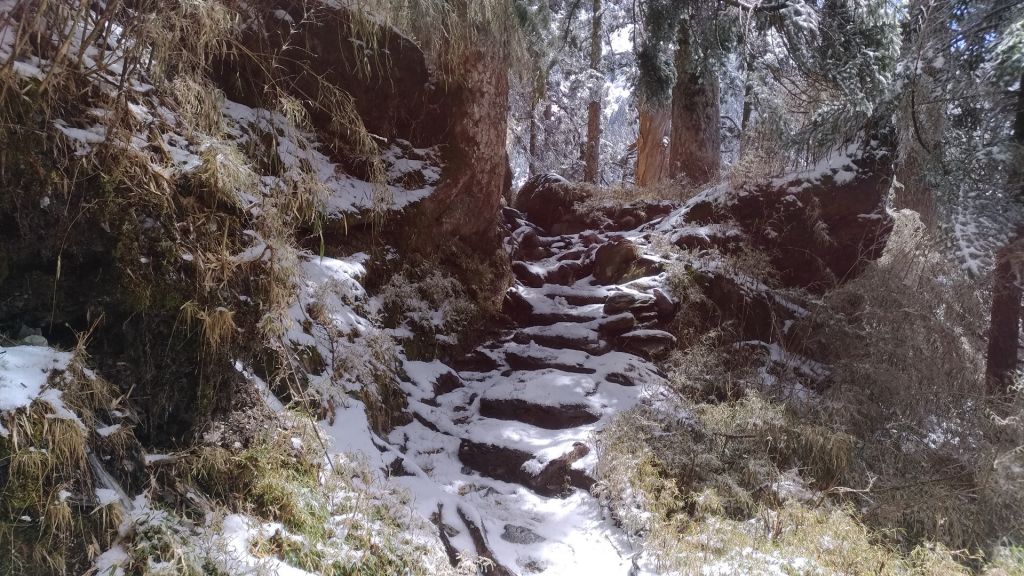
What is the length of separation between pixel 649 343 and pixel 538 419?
70.5 inches

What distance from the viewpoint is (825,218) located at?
7406mm

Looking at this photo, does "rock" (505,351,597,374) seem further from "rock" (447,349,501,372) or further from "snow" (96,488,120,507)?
"snow" (96,488,120,507)

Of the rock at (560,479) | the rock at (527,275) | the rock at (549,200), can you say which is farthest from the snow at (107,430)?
the rock at (549,200)

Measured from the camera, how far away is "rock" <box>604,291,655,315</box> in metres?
6.90

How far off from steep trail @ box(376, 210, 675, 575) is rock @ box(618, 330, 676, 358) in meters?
0.01

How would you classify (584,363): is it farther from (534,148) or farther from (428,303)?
(534,148)

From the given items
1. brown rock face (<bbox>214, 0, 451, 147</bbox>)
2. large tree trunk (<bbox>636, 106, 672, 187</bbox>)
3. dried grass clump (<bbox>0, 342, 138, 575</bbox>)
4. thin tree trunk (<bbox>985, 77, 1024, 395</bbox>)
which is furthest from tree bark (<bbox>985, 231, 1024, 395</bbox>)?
large tree trunk (<bbox>636, 106, 672, 187</bbox>)

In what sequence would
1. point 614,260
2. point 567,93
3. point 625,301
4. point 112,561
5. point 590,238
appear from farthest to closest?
point 567,93, point 590,238, point 614,260, point 625,301, point 112,561

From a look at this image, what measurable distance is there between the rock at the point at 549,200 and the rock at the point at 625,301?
3.78 meters

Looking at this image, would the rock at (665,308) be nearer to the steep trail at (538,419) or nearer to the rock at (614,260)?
the steep trail at (538,419)

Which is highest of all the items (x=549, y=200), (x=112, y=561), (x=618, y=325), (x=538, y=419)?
(x=549, y=200)

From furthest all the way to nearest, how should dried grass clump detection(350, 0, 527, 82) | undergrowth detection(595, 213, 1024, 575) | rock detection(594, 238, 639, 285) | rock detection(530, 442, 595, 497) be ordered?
rock detection(594, 238, 639, 285) → rock detection(530, 442, 595, 497) → dried grass clump detection(350, 0, 527, 82) → undergrowth detection(595, 213, 1024, 575)

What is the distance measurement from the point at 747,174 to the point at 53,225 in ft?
25.6

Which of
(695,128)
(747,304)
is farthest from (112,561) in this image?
(695,128)
